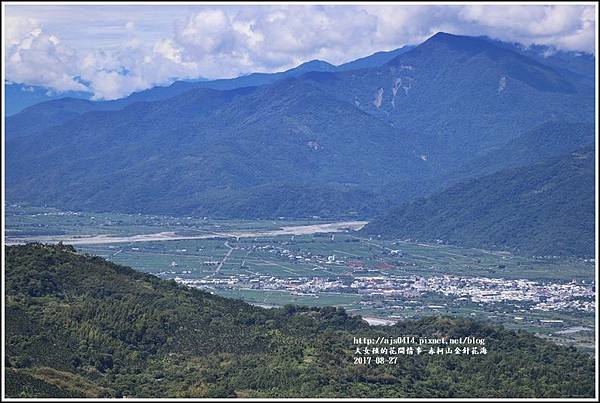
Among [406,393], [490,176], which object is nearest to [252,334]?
[406,393]

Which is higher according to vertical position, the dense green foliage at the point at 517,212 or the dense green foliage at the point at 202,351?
the dense green foliage at the point at 517,212

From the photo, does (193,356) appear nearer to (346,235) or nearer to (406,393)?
(406,393)

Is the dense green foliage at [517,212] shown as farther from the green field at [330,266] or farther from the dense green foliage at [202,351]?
the dense green foliage at [202,351]

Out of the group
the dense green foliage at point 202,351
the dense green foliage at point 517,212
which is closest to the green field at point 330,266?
the dense green foliage at point 517,212

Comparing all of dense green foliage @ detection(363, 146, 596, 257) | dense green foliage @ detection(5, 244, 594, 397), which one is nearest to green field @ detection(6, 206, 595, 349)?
dense green foliage @ detection(363, 146, 596, 257)

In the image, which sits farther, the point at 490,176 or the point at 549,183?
the point at 490,176
